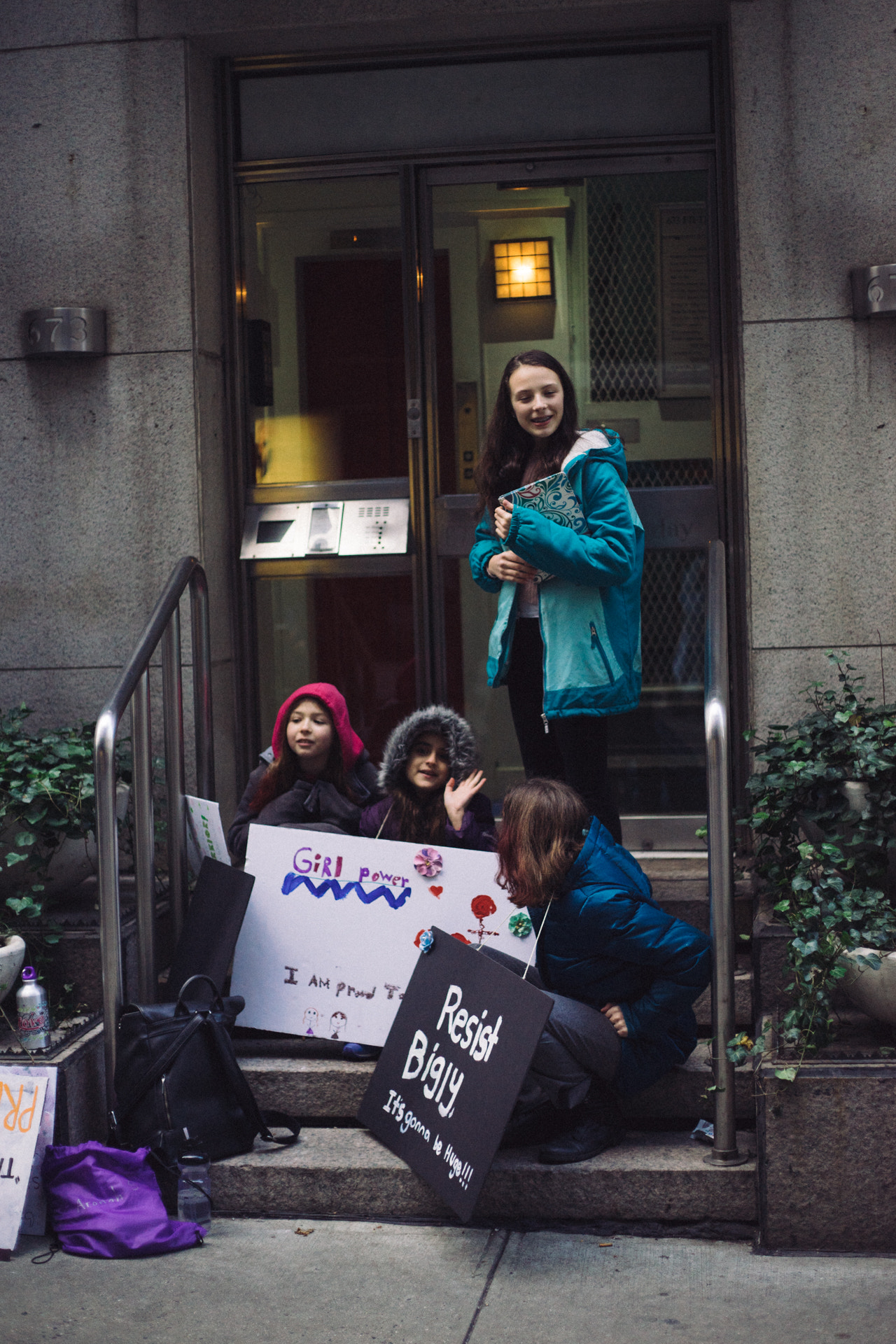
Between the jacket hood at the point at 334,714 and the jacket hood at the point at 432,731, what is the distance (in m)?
0.29

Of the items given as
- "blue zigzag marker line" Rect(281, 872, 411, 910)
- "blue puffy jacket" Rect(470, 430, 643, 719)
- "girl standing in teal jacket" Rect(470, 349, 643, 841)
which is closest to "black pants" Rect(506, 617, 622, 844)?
"girl standing in teal jacket" Rect(470, 349, 643, 841)

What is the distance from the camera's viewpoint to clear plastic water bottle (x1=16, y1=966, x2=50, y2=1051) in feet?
13.3

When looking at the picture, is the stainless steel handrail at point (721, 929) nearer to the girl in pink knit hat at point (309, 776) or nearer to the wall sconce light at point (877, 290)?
the girl in pink knit hat at point (309, 776)

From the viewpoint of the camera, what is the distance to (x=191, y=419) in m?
5.32

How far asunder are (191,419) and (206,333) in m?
0.39

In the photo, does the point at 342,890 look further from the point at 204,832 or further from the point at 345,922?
the point at 204,832

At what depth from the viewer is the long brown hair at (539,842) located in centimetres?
374

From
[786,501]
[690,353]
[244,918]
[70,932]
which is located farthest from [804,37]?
[70,932]

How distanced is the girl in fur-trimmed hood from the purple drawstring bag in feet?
4.22

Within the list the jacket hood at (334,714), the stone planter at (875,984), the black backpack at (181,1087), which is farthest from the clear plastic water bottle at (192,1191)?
the stone planter at (875,984)

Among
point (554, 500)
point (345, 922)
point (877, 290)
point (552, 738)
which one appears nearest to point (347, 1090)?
point (345, 922)

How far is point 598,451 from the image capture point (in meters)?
4.23

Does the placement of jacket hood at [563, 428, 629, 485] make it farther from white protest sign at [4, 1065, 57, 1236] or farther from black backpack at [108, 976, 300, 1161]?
white protest sign at [4, 1065, 57, 1236]

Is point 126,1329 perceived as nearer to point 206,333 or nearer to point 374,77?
point 206,333
